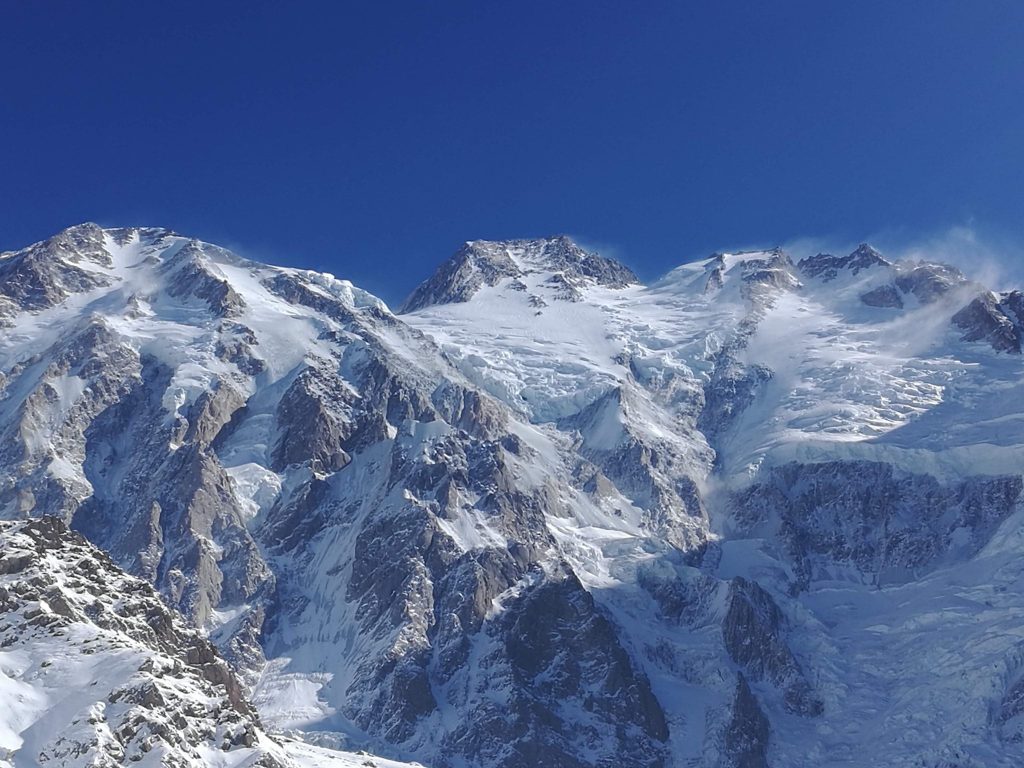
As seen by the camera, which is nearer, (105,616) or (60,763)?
(60,763)

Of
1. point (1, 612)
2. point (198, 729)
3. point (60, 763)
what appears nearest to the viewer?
point (60, 763)

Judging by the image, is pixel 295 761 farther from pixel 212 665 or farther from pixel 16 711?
pixel 16 711

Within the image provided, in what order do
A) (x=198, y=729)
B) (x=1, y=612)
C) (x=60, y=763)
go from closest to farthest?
(x=60, y=763) < (x=198, y=729) < (x=1, y=612)

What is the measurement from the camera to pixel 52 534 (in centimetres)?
17362

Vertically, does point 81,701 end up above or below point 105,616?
below

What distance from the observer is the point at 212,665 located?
171 metres

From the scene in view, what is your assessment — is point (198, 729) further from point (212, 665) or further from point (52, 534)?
point (52, 534)

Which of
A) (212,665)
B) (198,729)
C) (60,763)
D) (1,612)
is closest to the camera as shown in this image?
(60,763)

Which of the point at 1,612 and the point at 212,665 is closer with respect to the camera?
the point at 1,612

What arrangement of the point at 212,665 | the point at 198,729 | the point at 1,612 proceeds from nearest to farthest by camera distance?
the point at 198,729, the point at 1,612, the point at 212,665

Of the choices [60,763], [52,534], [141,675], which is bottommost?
[60,763]

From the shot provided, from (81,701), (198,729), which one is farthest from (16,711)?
(198,729)

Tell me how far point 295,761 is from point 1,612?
113ft

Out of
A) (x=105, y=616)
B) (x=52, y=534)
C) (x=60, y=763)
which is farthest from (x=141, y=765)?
(x=52, y=534)
